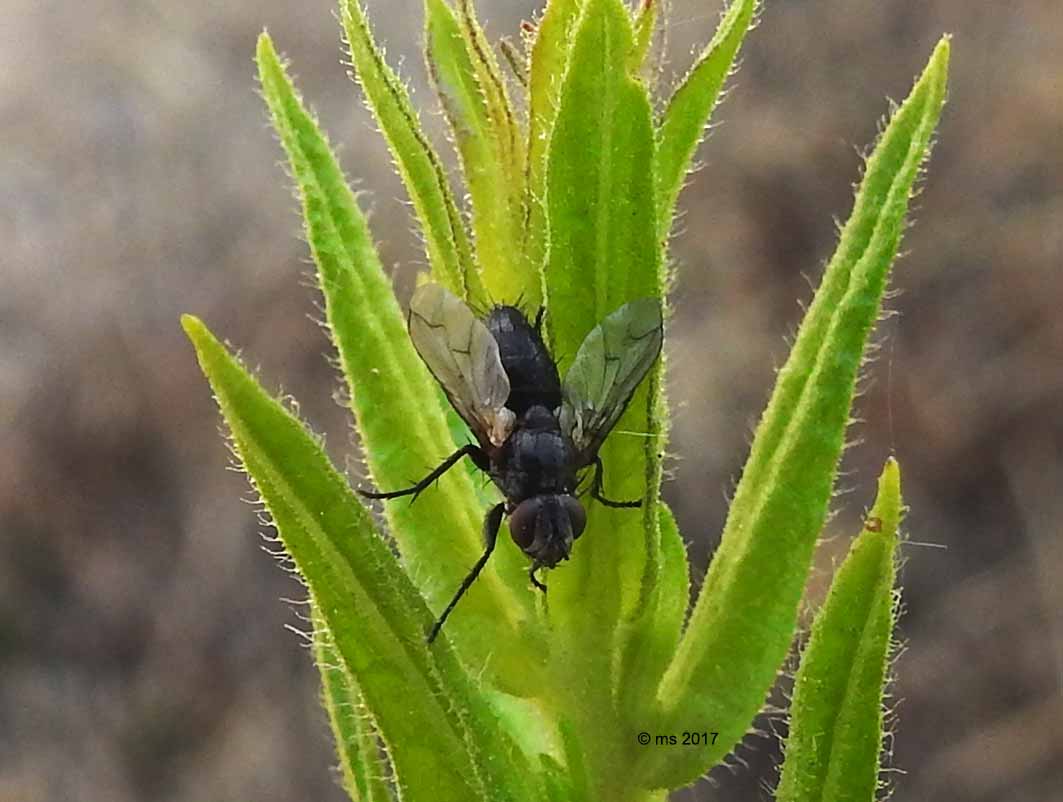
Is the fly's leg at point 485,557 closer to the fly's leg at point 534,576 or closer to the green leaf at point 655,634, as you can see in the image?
the fly's leg at point 534,576

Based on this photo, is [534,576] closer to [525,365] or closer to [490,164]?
[525,365]

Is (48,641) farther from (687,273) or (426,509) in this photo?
(426,509)

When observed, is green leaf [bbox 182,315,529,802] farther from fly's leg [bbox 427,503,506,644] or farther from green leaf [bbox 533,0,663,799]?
green leaf [bbox 533,0,663,799]

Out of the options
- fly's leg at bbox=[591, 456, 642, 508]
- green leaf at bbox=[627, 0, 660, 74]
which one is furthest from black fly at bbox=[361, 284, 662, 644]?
green leaf at bbox=[627, 0, 660, 74]

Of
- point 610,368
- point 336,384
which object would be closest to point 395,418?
point 610,368

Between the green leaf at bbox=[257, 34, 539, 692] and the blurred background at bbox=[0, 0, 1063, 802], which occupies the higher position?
the blurred background at bbox=[0, 0, 1063, 802]

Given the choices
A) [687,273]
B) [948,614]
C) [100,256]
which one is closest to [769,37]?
[687,273]

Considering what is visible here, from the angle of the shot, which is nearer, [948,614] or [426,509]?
[426,509]
